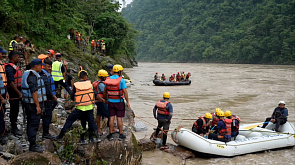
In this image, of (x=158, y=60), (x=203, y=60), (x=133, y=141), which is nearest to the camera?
(x=133, y=141)

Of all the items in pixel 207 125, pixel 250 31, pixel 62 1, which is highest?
pixel 250 31

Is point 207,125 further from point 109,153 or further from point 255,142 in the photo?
point 109,153

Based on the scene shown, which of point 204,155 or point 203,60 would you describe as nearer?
point 204,155

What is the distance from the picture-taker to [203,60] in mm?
77250

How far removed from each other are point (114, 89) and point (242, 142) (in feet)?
13.5

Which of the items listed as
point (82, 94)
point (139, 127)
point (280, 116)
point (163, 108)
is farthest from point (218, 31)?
point (82, 94)

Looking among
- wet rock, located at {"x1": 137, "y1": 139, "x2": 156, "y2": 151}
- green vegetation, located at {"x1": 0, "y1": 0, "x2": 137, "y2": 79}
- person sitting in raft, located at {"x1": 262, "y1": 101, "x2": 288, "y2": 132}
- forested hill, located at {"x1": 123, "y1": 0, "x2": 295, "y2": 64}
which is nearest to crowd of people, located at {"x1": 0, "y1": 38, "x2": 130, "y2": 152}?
wet rock, located at {"x1": 137, "y1": 139, "x2": 156, "y2": 151}

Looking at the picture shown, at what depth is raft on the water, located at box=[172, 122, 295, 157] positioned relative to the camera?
6.95 metres

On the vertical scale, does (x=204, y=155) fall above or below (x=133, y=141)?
below

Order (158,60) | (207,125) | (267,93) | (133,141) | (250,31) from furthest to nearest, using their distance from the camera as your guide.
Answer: (158,60) → (250,31) → (267,93) → (207,125) → (133,141)

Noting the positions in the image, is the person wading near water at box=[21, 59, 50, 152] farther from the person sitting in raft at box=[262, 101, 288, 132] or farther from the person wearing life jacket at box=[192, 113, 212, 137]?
the person sitting in raft at box=[262, 101, 288, 132]

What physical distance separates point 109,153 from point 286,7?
64.3m

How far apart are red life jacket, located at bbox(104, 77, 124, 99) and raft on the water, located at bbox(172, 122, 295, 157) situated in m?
2.72

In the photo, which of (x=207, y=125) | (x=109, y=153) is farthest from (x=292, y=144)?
(x=109, y=153)
